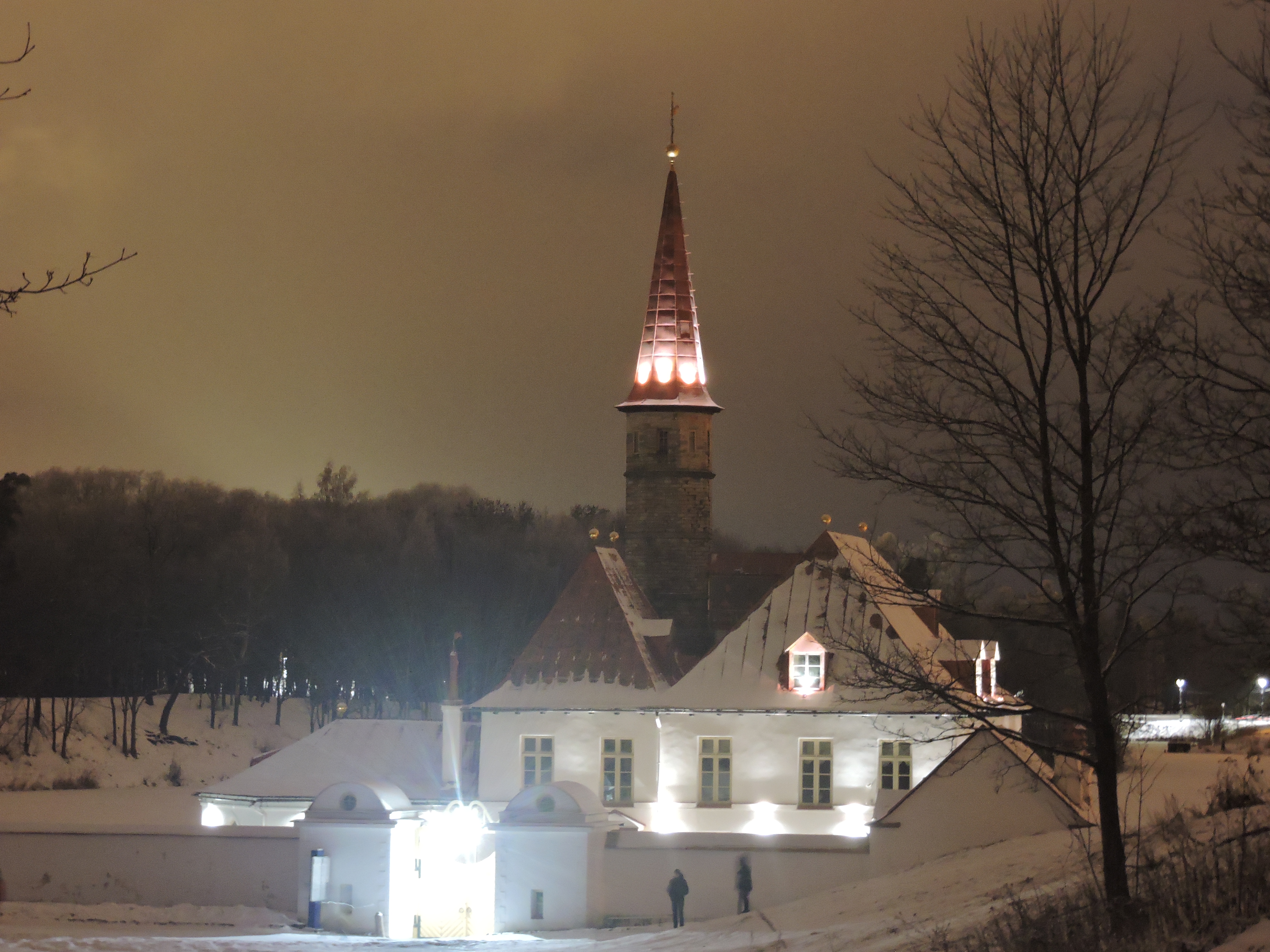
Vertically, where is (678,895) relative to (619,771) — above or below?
below

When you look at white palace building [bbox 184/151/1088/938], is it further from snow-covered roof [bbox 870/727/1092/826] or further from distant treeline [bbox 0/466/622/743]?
distant treeline [bbox 0/466/622/743]

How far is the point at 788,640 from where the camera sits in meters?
34.3

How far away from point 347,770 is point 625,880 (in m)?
12.7

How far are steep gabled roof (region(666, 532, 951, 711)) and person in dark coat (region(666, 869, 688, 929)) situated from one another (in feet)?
27.3

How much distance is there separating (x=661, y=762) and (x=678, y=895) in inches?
358

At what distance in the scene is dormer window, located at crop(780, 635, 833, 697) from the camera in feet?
109

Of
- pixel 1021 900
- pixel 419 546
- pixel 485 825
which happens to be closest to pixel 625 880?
pixel 485 825

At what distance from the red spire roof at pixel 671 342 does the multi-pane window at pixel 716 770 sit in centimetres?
1110

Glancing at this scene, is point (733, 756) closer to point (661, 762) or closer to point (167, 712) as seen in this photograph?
point (661, 762)

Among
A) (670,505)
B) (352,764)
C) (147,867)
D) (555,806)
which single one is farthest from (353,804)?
(670,505)

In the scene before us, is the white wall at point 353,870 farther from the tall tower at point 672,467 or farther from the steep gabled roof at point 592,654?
the tall tower at point 672,467

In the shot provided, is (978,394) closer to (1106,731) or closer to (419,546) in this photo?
(1106,731)

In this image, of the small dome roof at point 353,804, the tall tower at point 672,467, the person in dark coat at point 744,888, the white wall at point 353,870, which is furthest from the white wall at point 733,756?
the person in dark coat at point 744,888

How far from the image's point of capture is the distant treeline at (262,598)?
6550 centimetres
